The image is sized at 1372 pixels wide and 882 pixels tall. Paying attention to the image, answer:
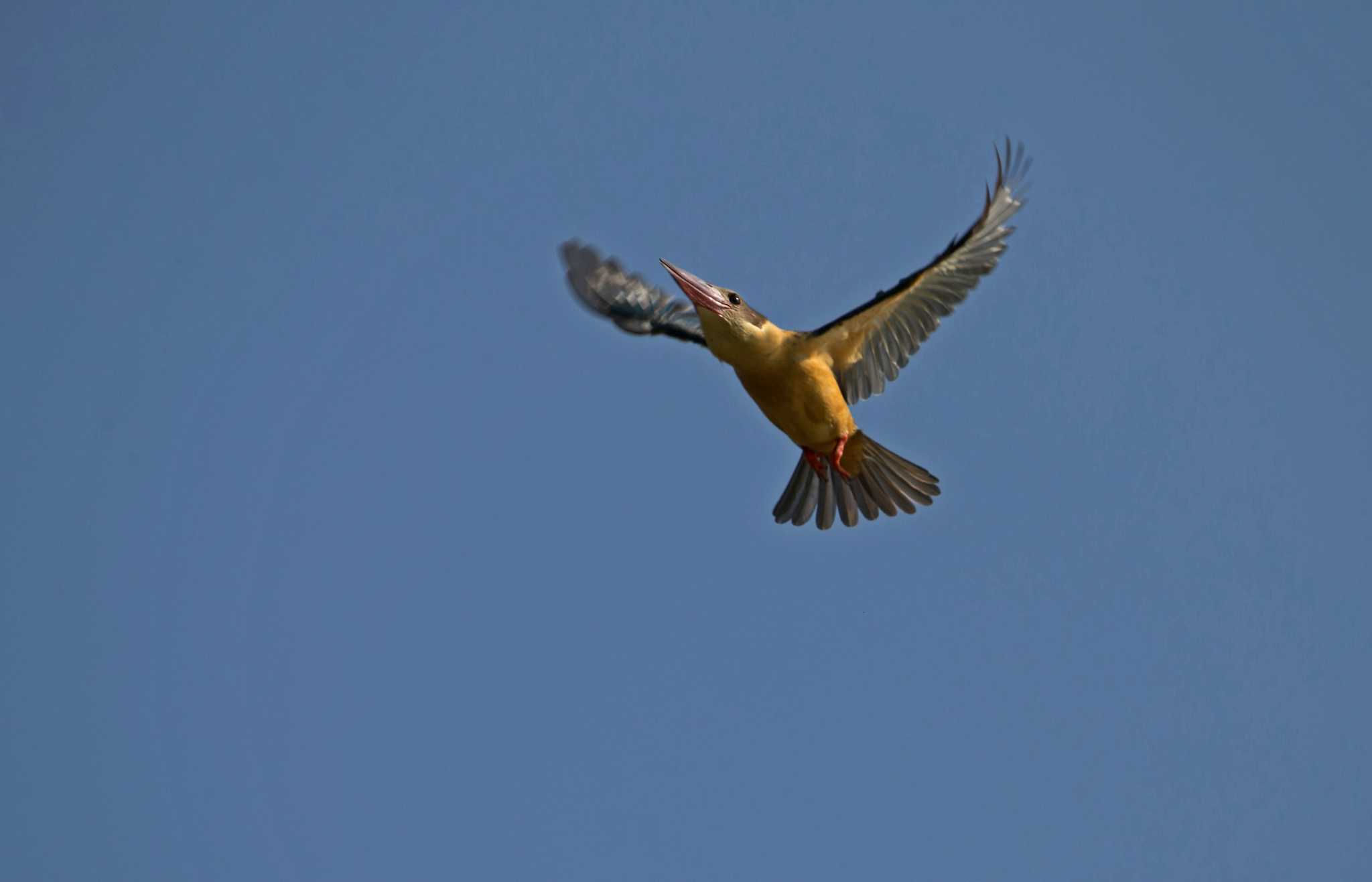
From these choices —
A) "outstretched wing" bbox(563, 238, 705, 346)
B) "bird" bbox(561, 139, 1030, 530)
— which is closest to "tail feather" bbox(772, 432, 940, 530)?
"bird" bbox(561, 139, 1030, 530)

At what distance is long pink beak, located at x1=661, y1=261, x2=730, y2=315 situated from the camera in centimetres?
1025

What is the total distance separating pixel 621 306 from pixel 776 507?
181 cm

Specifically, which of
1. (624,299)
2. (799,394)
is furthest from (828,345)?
(624,299)

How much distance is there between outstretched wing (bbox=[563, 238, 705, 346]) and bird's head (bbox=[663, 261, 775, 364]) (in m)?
0.82

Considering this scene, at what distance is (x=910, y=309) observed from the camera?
10.3 meters

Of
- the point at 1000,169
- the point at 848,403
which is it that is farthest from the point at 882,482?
the point at 1000,169

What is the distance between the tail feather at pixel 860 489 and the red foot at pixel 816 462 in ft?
0.08

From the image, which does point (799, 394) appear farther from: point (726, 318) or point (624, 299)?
point (624, 299)

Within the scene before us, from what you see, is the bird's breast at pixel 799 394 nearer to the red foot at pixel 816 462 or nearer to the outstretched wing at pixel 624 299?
the red foot at pixel 816 462

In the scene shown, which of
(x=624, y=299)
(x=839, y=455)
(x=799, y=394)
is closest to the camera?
(x=799, y=394)

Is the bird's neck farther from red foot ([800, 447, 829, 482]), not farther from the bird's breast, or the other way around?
red foot ([800, 447, 829, 482])

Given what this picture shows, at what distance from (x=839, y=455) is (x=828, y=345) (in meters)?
1.00

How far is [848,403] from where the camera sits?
35.3 feet

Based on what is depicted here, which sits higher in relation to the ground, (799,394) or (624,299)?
(624,299)
